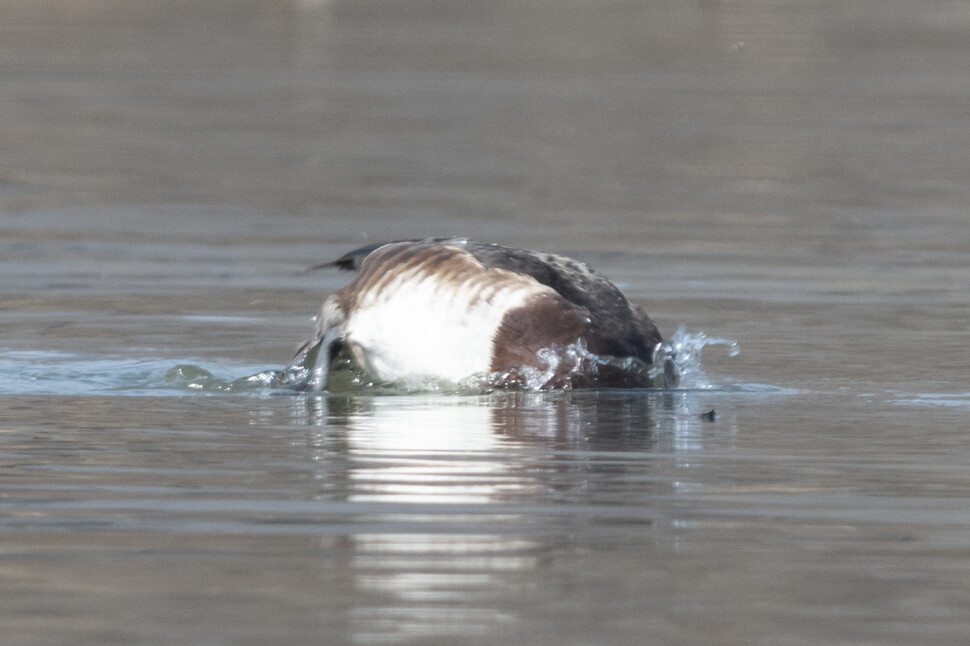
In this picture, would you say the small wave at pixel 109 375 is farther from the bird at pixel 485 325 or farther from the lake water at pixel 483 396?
the bird at pixel 485 325

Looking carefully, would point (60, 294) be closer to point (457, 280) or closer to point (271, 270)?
point (271, 270)

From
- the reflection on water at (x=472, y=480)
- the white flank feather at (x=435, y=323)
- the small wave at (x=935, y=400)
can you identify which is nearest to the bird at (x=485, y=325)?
the white flank feather at (x=435, y=323)

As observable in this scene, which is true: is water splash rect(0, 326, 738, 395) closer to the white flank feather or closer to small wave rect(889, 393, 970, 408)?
the white flank feather

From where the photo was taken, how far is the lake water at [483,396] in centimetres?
518

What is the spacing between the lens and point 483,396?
835 centimetres

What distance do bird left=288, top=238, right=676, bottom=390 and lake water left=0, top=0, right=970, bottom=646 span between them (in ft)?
0.42

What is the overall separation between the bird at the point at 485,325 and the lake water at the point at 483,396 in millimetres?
129

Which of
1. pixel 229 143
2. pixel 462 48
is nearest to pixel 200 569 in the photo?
pixel 229 143

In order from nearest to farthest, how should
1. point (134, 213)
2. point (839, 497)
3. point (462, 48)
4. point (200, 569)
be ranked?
point (200, 569) → point (839, 497) → point (134, 213) → point (462, 48)

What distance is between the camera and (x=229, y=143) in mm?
20344

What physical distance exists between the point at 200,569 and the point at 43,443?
2.00 m

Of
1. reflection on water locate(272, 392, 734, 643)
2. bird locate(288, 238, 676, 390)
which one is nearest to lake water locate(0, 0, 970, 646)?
reflection on water locate(272, 392, 734, 643)

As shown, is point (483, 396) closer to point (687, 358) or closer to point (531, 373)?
point (531, 373)

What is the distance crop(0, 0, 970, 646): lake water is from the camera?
5.18m
